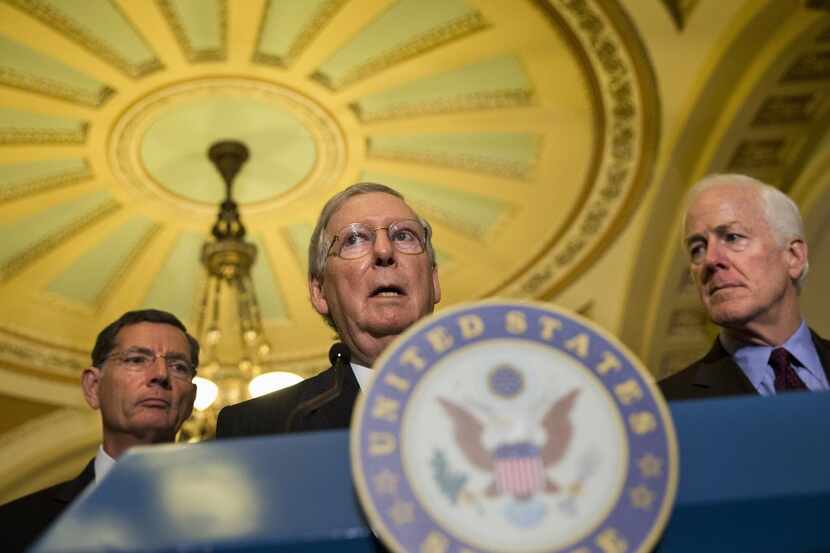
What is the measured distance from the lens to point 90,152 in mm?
6406

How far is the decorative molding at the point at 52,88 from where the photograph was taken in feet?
18.6

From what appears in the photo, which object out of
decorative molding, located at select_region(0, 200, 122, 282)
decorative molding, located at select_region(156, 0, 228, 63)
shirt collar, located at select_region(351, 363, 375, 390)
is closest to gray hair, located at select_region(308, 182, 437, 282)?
shirt collar, located at select_region(351, 363, 375, 390)

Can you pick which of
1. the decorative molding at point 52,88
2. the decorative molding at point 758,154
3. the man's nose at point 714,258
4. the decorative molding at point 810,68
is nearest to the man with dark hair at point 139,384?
the man's nose at point 714,258

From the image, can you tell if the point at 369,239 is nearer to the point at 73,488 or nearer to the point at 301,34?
the point at 73,488

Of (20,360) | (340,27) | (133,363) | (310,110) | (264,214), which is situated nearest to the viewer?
(133,363)

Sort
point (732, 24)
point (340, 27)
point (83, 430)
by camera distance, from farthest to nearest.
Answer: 1. point (83, 430)
2. point (340, 27)
3. point (732, 24)

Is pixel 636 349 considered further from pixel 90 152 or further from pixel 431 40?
pixel 90 152

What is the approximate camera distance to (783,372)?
1.96 m

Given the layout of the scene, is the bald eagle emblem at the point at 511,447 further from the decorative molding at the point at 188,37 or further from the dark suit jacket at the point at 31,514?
the decorative molding at the point at 188,37

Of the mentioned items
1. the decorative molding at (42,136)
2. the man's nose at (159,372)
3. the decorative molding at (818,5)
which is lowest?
the man's nose at (159,372)

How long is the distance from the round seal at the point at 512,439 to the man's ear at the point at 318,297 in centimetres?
92

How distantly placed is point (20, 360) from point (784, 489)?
7782 mm

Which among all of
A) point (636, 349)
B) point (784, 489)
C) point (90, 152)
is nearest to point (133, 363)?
point (784, 489)

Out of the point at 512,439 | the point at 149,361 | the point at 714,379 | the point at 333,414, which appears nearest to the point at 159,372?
the point at 149,361
